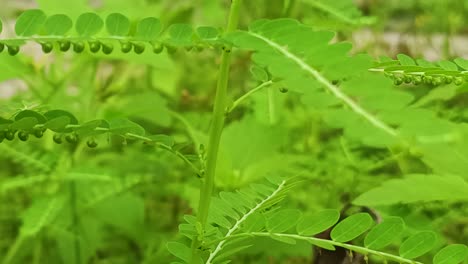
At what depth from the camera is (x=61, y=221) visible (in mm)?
1006

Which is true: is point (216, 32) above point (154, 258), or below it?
above

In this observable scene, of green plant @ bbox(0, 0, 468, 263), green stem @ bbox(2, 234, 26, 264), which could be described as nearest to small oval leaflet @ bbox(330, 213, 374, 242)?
green plant @ bbox(0, 0, 468, 263)

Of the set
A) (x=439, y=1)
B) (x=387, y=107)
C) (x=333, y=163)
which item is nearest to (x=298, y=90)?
(x=387, y=107)

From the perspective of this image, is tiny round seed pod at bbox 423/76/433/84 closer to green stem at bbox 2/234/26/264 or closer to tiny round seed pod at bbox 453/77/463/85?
Answer: tiny round seed pod at bbox 453/77/463/85

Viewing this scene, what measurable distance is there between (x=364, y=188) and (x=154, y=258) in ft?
0.82

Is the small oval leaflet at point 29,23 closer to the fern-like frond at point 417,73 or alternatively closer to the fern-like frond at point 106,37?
the fern-like frond at point 106,37

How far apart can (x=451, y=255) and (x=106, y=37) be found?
25 cm

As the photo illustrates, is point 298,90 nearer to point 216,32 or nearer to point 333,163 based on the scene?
point 216,32

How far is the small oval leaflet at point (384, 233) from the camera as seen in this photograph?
50 cm

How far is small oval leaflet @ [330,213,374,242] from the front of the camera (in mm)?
505

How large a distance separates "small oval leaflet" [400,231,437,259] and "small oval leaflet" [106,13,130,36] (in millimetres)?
216

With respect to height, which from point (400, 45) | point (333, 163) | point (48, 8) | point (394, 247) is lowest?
point (394, 247)

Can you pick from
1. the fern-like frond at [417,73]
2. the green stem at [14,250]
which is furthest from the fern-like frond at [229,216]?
the green stem at [14,250]

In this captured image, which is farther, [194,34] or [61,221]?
[61,221]
